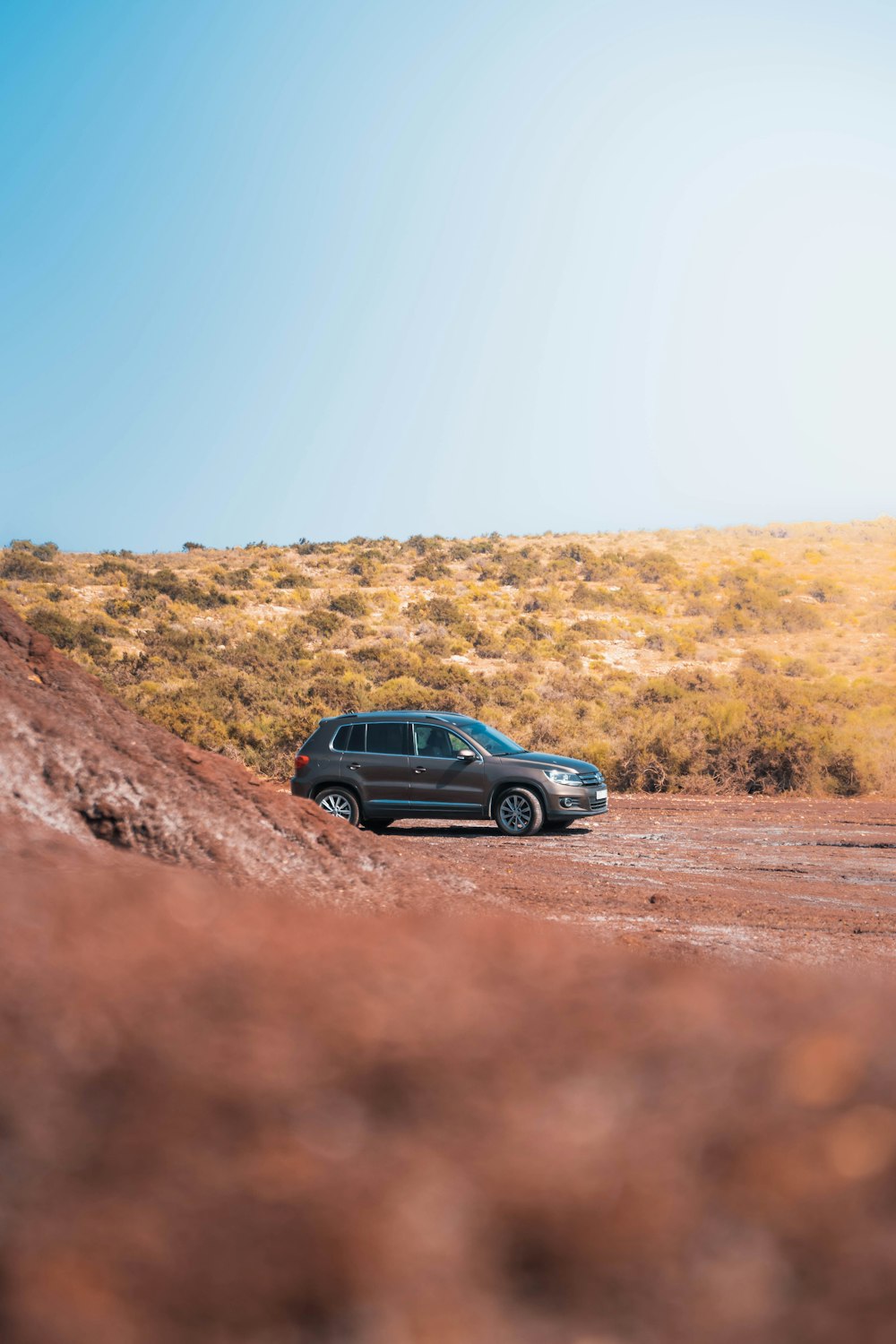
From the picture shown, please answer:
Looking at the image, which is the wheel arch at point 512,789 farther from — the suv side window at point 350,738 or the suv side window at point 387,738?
the suv side window at point 350,738

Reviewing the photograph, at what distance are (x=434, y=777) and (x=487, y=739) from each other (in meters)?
1.04

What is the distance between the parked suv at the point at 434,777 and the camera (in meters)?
15.8

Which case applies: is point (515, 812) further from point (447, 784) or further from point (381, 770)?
point (381, 770)

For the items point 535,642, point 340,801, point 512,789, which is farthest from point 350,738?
point 535,642

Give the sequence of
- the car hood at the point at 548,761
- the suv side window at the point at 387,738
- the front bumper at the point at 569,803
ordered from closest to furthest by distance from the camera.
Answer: the front bumper at the point at 569,803 < the car hood at the point at 548,761 < the suv side window at the point at 387,738

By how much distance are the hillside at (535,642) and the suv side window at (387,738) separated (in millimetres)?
9352

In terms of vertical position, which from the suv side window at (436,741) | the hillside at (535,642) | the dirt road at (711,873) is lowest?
the dirt road at (711,873)

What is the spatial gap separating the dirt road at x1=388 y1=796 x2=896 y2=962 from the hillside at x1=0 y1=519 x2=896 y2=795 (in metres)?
3.67

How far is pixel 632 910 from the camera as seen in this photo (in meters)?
8.92

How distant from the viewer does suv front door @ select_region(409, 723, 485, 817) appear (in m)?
15.8

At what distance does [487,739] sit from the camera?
16.2 m

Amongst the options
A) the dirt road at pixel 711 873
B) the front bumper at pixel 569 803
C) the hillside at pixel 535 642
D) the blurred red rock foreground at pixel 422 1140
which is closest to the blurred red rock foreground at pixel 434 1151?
the blurred red rock foreground at pixel 422 1140

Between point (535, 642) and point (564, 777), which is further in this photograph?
point (535, 642)

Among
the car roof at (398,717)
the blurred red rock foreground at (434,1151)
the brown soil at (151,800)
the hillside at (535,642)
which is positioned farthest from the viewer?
the hillside at (535,642)
